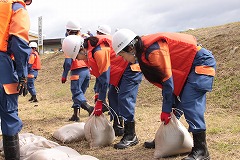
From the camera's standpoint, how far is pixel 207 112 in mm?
6902

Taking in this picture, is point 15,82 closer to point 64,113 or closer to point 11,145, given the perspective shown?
point 11,145

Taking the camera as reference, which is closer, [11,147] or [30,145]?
[11,147]

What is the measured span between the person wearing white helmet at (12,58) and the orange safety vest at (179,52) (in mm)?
1193

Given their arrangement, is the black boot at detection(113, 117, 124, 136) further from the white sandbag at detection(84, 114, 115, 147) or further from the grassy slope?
the white sandbag at detection(84, 114, 115, 147)

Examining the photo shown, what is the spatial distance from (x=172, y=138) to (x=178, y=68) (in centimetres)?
74

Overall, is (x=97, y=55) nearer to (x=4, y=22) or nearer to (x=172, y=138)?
(x=4, y=22)

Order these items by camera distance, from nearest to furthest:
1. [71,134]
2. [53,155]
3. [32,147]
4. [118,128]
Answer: [53,155] < [32,147] < [71,134] < [118,128]

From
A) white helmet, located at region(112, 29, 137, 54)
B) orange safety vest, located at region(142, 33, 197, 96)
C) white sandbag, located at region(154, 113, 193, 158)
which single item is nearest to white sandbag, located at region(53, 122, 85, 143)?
white sandbag, located at region(154, 113, 193, 158)

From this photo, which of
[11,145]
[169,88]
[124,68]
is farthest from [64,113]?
[169,88]

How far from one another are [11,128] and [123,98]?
1.43m

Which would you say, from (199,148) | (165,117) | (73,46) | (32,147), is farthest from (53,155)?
(73,46)

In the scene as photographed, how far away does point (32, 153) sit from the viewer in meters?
3.92

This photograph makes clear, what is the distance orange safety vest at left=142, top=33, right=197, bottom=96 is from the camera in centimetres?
355

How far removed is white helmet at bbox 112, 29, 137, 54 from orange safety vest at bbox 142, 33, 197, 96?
0.14 m
